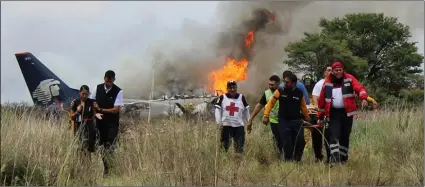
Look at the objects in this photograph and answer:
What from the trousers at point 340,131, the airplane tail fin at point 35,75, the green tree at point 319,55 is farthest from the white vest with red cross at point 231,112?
the airplane tail fin at point 35,75

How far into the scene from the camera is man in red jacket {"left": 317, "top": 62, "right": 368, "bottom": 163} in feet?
23.8

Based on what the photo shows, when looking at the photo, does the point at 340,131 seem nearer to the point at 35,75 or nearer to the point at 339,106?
the point at 339,106

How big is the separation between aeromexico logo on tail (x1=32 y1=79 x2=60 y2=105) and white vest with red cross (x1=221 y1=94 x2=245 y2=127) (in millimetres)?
14136

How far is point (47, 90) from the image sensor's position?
22969 millimetres

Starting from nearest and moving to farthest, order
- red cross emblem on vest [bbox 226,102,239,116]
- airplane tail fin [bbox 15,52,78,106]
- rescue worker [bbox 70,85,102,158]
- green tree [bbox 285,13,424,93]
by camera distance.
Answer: rescue worker [bbox 70,85,102,158], red cross emblem on vest [bbox 226,102,239,116], airplane tail fin [bbox 15,52,78,106], green tree [bbox 285,13,424,93]

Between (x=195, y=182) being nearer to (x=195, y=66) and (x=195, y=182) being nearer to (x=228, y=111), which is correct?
(x=228, y=111)

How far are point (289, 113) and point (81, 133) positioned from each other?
3005mm

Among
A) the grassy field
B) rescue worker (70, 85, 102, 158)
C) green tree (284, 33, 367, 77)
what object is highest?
green tree (284, 33, 367, 77)

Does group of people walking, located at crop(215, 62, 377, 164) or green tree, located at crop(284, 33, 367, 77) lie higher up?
green tree, located at crop(284, 33, 367, 77)

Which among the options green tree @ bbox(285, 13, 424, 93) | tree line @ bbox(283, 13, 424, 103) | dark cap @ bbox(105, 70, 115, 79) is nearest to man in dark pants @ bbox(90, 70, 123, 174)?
dark cap @ bbox(105, 70, 115, 79)

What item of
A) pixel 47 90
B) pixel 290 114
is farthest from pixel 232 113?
pixel 47 90

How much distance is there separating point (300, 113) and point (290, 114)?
0.20 meters

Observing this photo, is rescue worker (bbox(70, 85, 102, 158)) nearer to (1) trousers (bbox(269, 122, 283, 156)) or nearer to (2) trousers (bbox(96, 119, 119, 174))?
(2) trousers (bbox(96, 119, 119, 174))

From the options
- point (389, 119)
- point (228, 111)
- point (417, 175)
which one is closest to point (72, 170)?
point (228, 111)
